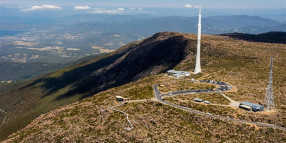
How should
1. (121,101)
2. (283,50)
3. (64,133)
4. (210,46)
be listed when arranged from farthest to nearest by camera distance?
(210,46)
(283,50)
(121,101)
(64,133)

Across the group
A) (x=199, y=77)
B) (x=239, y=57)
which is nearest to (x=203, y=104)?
(x=199, y=77)

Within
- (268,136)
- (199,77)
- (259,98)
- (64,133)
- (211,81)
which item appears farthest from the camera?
(199,77)

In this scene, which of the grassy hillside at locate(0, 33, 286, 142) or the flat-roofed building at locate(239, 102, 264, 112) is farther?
the flat-roofed building at locate(239, 102, 264, 112)

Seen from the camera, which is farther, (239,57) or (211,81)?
(239,57)

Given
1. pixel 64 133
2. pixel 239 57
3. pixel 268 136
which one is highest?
pixel 239 57

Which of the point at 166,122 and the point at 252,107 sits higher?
the point at 252,107

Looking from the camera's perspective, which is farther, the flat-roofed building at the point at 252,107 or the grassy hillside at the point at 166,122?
the flat-roofed building at the point at 252,107

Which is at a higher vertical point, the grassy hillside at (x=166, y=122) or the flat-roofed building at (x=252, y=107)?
the flat-roofed building at (x=252, y=107)

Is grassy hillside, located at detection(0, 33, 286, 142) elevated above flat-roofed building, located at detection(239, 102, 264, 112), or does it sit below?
below

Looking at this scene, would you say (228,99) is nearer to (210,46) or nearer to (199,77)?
(199,77)

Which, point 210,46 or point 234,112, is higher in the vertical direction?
point 210,46

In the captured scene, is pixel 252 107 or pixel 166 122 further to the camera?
pixel 252 107
